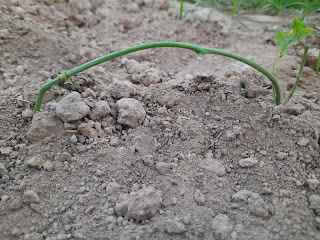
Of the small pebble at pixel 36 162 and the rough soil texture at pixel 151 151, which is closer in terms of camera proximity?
the rough soil texture at pixel 151 151

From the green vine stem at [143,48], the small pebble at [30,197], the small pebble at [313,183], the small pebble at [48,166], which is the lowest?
the small pebble at [30,197]

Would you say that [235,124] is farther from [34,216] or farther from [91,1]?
[91,1]

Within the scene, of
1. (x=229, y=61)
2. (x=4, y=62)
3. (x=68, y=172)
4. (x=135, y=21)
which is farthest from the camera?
(x=135, y=21)

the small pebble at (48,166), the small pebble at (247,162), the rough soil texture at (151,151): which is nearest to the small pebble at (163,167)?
the rough soil texture at (151,151)

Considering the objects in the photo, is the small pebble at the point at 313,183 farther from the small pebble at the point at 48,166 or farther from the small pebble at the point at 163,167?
the small pebble at the point at 48,166

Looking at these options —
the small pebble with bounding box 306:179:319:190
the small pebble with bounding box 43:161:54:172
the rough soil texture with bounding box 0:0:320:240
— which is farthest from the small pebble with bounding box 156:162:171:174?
the small pebble with bounding box 306:179:319:190

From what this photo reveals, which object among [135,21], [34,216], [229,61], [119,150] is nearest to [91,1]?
[135,21]

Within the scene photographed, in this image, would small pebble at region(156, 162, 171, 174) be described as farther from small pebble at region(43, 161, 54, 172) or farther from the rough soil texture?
small pebble at region(43, 161, 54, 172)

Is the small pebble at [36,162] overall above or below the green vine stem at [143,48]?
below

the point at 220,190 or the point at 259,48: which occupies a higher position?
the point at 259,48
